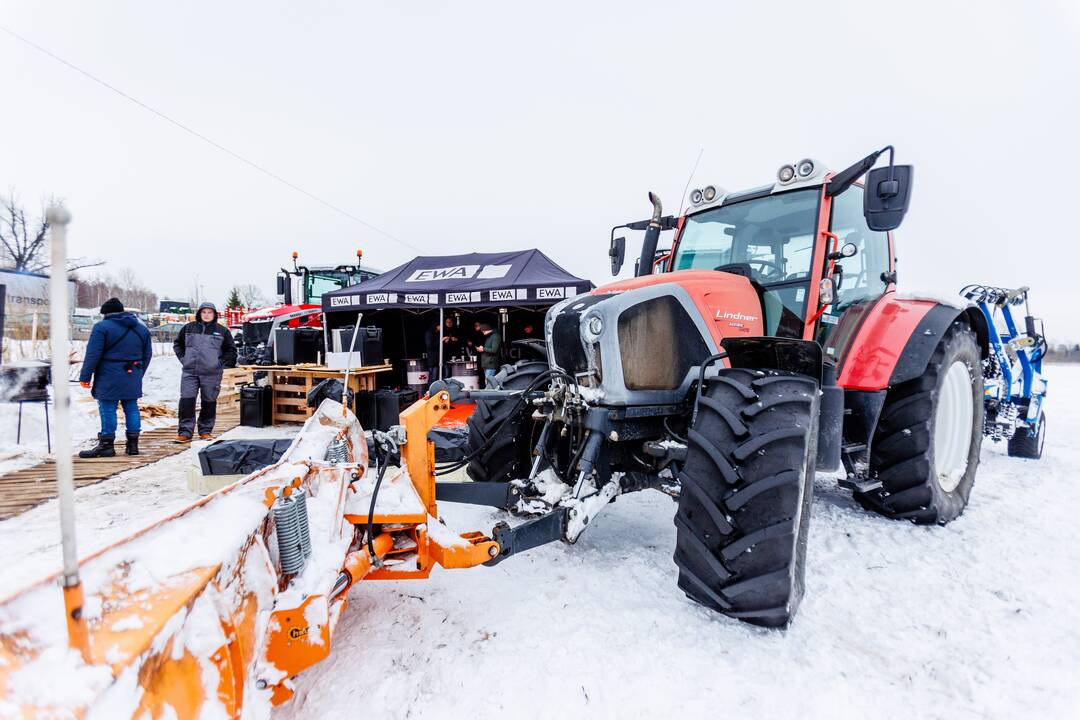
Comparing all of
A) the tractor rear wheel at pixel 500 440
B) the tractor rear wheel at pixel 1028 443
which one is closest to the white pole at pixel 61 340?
the tractor rear wheel at pixel 500 440

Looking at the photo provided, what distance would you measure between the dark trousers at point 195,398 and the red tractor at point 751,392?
484 cm

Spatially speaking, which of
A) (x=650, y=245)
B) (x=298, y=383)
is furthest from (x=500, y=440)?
(x=298, y=383)

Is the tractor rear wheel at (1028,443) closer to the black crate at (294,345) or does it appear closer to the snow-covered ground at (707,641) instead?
the snow-covered ground at (707,641)

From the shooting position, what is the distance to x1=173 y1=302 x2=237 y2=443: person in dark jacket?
6473 millimetres

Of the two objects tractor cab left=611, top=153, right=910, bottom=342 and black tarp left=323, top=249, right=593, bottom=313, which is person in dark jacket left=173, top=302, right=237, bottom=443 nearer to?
black tarp left=323, top=249, right=593, bottom=313

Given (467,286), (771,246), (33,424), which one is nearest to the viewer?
(771,246)

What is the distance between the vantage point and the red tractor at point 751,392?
2104 millimetres

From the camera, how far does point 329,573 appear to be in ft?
5.50

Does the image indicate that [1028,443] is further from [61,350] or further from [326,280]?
[326,280]

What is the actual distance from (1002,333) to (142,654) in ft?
22.3

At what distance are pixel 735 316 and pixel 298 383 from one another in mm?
6841

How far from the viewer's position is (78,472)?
492 centimetres

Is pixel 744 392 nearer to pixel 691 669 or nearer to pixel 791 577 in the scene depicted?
pixel 791 577

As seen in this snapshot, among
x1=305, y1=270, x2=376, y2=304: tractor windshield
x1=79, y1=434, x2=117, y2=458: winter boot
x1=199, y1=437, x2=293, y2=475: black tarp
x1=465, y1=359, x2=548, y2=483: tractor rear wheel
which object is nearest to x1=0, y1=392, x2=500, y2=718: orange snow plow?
x1=465, y1=359, x2=548, y2=483: tractor rear wheel
